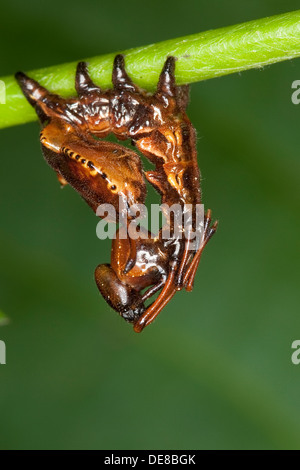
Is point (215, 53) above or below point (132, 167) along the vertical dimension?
above

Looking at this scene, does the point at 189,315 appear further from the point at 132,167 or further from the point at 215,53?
the point at 215,53

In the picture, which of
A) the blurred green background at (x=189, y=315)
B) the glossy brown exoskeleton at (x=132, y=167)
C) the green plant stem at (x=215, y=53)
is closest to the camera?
the green plant stem at (x=215, y=53)

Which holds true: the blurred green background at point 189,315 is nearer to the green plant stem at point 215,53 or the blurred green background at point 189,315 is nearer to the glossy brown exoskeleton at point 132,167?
the glossy brown exoskeleton at point 132,167

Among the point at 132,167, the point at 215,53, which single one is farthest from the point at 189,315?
the point at 215,53

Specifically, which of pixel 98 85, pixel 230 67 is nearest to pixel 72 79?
pixel 98 85

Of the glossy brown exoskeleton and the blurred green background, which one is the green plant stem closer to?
the glossy brown exoskeleton

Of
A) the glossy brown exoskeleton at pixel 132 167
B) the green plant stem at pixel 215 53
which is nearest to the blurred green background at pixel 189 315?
the glossy brown exoskeleton at pixel 132 167

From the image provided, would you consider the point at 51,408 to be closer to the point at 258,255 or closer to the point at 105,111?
the point at 258,255

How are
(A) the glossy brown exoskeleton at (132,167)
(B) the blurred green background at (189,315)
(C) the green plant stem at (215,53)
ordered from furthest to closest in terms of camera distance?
1. (B) the blurred green background at (189,315)
2. (A) the glossy brown exoskeleton at (132,167)
3. (C) the green plant stem at (215,53)
